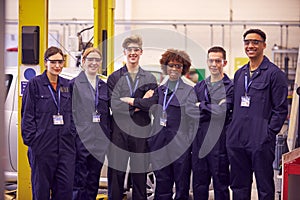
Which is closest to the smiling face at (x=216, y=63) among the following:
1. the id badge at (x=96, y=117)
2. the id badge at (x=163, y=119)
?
the id badge at (x=163, y=119)

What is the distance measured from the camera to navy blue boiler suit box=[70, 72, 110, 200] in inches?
195

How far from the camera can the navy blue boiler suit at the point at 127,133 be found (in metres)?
5.02

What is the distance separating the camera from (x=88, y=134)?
16.2 feet

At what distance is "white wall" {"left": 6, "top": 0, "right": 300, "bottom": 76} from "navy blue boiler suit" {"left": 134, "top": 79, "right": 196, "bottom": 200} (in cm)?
655

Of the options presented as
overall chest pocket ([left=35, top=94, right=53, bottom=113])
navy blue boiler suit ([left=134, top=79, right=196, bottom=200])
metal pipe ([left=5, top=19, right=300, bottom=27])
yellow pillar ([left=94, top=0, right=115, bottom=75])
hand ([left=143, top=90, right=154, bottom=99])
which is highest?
metal pipe ([left=5, top=19, right=300, bottom=27])

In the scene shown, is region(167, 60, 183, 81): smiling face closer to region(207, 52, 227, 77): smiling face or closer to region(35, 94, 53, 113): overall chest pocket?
region(207, 52, 227, 77): smiling face

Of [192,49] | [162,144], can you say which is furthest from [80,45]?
[192,49]

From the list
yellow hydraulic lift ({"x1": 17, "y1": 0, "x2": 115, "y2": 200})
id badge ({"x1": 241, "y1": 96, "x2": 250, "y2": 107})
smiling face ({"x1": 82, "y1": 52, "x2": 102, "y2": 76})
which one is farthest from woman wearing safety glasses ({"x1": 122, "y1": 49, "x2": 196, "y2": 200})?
yellow hydraulic lift ({"x1": 17, "y1": 0, "x2": 115, "y2": 200})

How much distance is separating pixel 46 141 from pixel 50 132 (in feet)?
0.28

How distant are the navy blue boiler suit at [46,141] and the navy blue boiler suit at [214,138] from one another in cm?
120

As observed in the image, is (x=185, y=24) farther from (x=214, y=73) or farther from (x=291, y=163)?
(x=291, y=163)

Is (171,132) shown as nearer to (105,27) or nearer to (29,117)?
(29,117)

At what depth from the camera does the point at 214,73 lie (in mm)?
4949

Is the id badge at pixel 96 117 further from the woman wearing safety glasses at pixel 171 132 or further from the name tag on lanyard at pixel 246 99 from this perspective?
the name tag on lanyard at pixel 246 99
